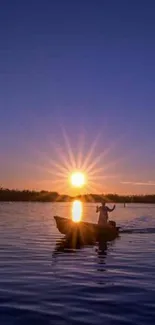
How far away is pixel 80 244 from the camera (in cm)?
3105

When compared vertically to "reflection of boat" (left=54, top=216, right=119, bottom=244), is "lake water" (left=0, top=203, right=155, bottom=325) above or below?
below

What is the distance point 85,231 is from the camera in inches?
1280

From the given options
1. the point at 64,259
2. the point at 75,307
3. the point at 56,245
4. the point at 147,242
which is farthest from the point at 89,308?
the point at 147,242

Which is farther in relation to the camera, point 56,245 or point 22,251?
point 56,245

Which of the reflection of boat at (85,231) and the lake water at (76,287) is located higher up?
the reflection of boat at (85,231)

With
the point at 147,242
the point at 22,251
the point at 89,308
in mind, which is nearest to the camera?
the point at 89,308

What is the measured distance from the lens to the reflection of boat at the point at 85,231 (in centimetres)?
3241

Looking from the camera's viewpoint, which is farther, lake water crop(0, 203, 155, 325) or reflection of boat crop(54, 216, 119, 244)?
reflection of boat crop(54, 216, 119, 244)

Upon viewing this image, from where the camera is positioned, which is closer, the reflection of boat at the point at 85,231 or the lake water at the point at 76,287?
the lake water at the point at 76,287

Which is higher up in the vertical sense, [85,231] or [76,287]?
[85,231]

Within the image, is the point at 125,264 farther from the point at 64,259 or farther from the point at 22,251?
the point at 22,251

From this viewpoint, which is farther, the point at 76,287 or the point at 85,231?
the point at 85,231

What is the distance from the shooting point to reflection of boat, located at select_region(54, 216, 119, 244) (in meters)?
32.4

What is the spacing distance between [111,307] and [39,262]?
892 cm
